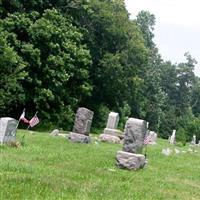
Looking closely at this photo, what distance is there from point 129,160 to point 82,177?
384cm

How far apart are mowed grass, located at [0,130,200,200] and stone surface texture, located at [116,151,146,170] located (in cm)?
24

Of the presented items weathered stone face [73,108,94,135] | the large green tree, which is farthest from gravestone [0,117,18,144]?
the large green tree

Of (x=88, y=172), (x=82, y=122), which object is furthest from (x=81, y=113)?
(x=88, y=172)

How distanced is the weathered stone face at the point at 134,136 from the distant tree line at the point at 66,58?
1784 cm

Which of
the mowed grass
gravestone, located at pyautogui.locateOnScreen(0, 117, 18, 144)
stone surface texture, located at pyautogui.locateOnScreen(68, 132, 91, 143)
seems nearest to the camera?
the mowed grass

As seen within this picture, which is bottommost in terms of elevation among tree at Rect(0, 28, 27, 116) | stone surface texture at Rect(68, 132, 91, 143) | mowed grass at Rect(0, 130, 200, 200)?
mowed grass at Rect(0, 130, 200, 200)

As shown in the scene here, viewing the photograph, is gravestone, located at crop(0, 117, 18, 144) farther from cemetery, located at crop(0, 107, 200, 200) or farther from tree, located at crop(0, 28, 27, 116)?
tree, located at crop(0, 28, 27, 116)

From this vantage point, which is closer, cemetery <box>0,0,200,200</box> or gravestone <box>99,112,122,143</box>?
cemetery <box>0,0,200,200</box>

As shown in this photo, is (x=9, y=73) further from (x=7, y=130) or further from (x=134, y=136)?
(x=134, y=136)

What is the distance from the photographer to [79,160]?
18094 mm

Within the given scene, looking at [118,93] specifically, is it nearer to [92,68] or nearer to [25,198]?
[92,68]

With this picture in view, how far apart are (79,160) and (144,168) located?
93.1 inches

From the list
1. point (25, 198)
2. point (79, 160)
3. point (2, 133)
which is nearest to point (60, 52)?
point (2, 133)

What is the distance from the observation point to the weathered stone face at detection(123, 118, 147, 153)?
1817 cm
